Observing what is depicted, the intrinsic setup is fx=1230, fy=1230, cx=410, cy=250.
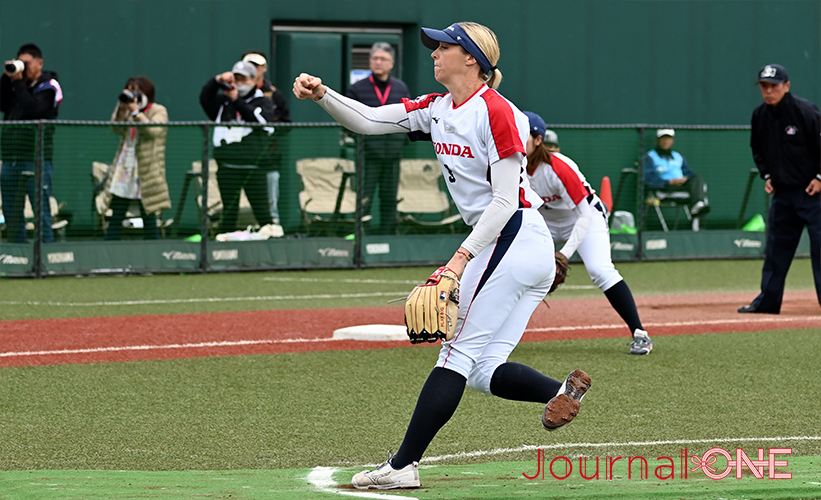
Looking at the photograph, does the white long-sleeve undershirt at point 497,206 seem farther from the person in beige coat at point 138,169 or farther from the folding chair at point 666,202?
the folding chair at point 666,202

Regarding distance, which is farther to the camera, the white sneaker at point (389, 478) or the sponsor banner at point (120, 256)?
the sponsor banner at point (120, 256)

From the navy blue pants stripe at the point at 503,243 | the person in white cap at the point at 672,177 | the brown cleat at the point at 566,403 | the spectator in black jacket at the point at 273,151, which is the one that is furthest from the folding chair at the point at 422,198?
the brown cleat at the point at 566,403

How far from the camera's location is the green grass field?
5055 millimetres

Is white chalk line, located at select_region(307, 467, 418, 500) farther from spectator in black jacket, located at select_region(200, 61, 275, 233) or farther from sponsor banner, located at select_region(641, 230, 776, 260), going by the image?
sponsor banner, located at select_region(641, 230, 776, 260)

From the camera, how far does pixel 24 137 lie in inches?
547

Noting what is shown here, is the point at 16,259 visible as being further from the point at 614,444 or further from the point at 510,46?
the point at 614,444

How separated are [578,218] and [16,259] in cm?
761

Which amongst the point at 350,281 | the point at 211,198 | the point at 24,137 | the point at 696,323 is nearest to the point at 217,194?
the point at 211,198

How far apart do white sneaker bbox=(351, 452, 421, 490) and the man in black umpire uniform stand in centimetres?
723

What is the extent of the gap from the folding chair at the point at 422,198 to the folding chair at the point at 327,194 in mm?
678

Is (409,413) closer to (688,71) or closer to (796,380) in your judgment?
(796,380)

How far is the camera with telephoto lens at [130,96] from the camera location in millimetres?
14477

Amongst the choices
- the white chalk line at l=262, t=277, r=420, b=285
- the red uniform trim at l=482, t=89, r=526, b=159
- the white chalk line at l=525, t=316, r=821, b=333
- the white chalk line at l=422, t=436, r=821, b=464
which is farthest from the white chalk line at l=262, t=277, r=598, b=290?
the red uniform trim at l=482, t=89, r=526, b=159

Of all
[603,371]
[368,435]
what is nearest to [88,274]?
[603,371]
